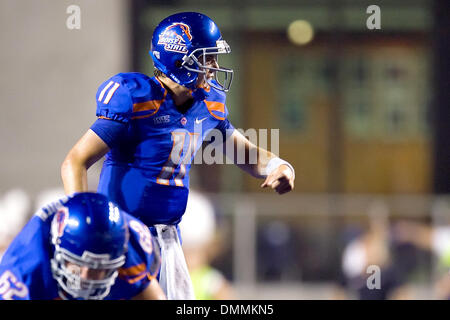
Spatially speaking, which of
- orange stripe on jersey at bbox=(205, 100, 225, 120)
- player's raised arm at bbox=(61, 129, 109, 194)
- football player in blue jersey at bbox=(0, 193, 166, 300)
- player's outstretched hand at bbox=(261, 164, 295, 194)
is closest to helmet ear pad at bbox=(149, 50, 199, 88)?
orange stripe on jersey at bbox=(205, 100, 225, 120)

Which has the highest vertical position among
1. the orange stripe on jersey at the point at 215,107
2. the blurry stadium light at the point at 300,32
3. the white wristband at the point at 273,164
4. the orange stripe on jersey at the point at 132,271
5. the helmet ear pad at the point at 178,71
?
the blurry stadium light at the point at 300,32

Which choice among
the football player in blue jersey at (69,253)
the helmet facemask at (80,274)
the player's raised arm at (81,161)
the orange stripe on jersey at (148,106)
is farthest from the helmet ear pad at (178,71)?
the helmet facemask at (80,274)

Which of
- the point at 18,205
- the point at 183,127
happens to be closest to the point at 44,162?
the point at 18,205

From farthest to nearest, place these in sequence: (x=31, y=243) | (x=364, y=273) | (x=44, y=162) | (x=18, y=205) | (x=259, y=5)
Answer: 1. (x=259, y=5)
2. (x=44, y=162)
3. (x=18, y=205)
4. (x=364, y=273)
5. (x=31, y=243)

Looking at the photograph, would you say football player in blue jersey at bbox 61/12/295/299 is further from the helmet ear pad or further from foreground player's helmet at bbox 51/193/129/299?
foreground player's helmet at bbox 51/193/129/299

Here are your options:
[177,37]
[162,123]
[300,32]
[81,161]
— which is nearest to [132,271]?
[81,161]

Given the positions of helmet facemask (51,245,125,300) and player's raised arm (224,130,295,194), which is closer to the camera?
helmet facemask (51,245,125,300)

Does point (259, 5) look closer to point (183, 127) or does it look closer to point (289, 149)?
point (289, 149)

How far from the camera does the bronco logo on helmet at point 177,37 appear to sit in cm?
463

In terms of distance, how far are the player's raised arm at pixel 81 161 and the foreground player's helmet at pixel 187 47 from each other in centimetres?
54

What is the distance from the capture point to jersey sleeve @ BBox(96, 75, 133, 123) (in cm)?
448

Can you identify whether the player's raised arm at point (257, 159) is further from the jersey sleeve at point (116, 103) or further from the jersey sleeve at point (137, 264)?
the jersey sleeve at point (137, 264)

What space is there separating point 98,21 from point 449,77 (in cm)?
497

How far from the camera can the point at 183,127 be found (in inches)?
187
